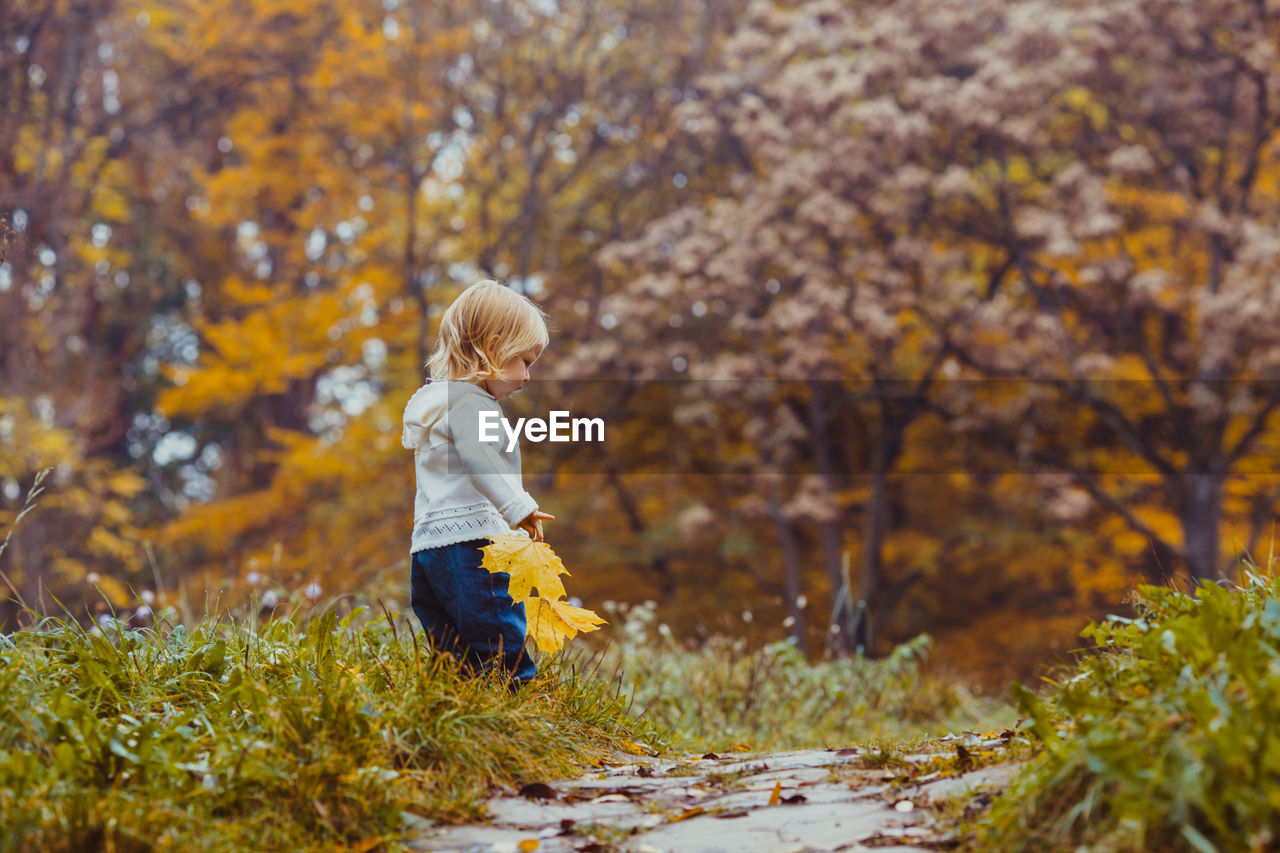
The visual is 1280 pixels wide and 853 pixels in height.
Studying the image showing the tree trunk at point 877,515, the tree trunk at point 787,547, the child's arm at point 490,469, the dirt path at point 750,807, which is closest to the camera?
the dirt path at point 750,807

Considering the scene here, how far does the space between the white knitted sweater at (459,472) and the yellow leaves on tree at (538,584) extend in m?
0.13

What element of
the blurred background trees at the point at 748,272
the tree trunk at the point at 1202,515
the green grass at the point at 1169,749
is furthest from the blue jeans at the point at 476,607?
the tree trunk at the point at 1202,515

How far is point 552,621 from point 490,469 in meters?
0.50

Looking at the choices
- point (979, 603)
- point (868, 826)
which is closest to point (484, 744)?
point (868, 826)

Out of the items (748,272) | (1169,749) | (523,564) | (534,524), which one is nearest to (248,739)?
(523,564)

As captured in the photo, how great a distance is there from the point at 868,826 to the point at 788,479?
12066mm

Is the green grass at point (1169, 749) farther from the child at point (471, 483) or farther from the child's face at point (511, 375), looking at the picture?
the child's face at point (511, 375)

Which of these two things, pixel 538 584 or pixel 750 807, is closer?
pixel 750 807

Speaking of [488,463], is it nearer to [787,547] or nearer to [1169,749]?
[1169,749]

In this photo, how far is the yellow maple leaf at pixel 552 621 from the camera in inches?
125

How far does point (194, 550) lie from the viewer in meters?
17.7

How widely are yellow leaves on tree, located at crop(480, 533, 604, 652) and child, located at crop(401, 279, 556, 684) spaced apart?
0.11 m

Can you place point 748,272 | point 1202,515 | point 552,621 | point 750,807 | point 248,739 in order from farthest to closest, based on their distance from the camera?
1. point 748,272
2. point 1202,515
3. point 552,621
4. point 750,807
5. point 248,739

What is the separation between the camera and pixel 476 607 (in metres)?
3.35
